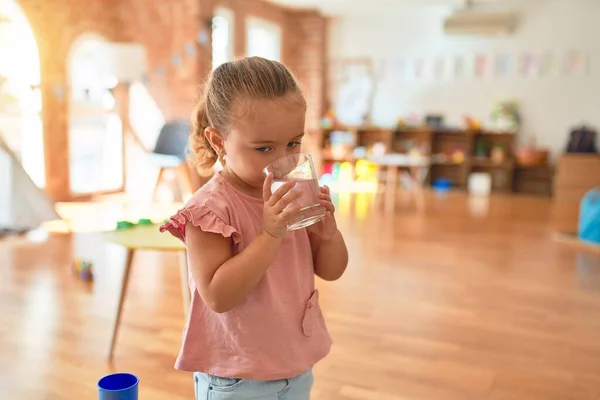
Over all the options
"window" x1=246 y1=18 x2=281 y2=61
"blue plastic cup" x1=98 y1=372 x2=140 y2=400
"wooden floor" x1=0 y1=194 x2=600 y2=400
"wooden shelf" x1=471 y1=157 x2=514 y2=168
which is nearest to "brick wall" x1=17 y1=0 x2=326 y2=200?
"window" x1=246 y1=18 x2=281 y2=61

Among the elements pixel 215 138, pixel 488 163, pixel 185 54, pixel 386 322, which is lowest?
pixel 386 322

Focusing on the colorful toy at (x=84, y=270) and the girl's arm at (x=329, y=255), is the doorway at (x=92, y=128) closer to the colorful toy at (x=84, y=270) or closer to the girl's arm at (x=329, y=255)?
the colorful toy at (x=84, y=270)

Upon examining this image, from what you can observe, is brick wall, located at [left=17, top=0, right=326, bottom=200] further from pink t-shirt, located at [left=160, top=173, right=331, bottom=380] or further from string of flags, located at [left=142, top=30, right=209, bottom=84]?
pink t-shirt, located at [left=160, top=173, right=331, bottom=380]

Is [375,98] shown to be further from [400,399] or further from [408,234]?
[400,399]

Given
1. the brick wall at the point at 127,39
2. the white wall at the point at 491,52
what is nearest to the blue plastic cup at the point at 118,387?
the brick wall at the point at 127,39

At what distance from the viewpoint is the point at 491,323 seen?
2711mm

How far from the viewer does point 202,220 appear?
93 centimetres

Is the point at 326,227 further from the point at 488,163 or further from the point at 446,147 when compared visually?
the point at 446,147

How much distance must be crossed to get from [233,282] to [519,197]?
23.2 ft

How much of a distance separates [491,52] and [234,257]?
Answer: 772cm

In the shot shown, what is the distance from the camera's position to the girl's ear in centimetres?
98

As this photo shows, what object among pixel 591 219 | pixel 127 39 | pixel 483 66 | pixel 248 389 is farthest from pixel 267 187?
pixel 483 66

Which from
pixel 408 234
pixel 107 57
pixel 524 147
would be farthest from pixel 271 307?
pixel 524 147

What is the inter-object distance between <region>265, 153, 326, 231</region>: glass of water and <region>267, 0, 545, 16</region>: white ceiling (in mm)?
6914
